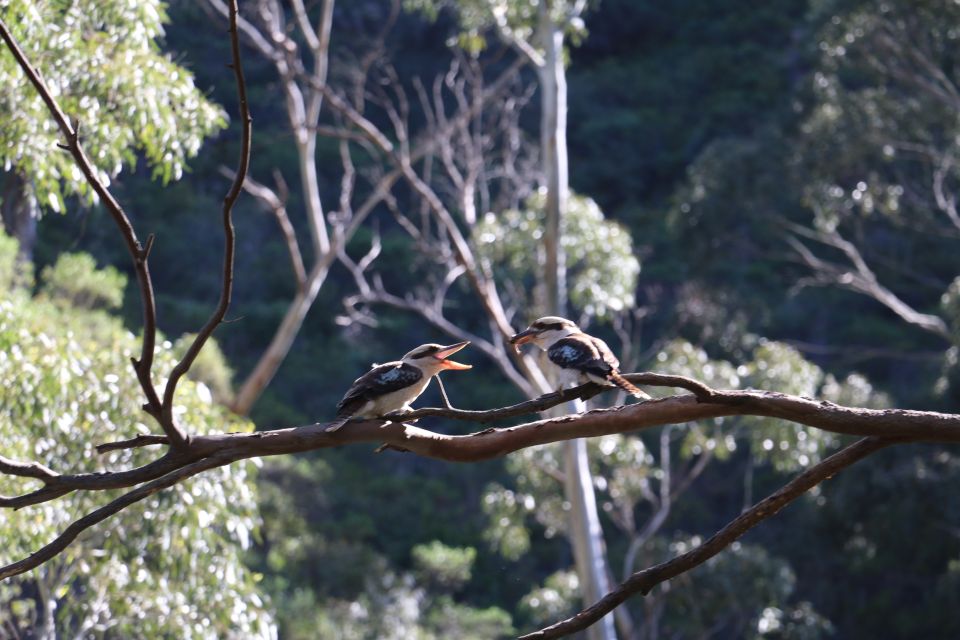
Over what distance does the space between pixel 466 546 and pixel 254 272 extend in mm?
5430

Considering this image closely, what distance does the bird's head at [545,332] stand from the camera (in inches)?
183

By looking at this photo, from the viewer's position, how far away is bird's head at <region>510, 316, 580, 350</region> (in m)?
4.64

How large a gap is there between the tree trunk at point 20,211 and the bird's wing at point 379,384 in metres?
2.67

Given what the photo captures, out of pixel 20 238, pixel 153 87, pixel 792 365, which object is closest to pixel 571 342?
pixel 153 87

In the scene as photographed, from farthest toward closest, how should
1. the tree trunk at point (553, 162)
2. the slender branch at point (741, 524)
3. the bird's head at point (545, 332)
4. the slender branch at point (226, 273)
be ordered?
the tree trunk at point (553, 162) → the bird's head at point (545, 332) → the slender branch at point (741, 524) → the slender branch at point (226, 273)

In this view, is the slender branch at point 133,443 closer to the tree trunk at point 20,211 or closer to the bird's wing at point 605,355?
the bird's wing at point 605,355

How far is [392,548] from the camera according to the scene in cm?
1620

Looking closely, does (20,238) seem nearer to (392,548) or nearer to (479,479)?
(392,548)

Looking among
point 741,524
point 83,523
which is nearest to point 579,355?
point 741,524

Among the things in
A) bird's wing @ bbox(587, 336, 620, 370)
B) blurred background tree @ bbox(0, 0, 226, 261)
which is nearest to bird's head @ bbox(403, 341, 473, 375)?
bird's wing @ bbox(587, 336, 620, 370)

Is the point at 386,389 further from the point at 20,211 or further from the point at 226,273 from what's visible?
the point at 20,211

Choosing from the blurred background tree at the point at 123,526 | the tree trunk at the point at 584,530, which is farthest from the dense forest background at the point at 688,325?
the blurred background tree at the point at 123,526

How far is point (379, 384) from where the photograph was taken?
414cm

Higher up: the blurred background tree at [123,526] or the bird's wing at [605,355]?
the blurred background tree at [123,526]
